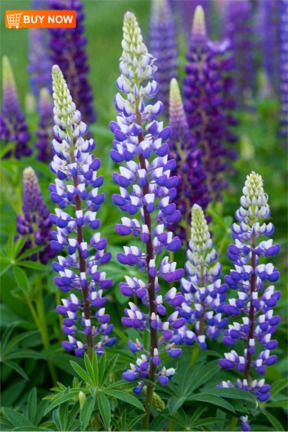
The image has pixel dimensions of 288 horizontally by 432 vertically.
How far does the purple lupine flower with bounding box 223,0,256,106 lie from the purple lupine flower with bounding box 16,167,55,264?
3616 mm

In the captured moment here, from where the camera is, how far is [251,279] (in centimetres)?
243

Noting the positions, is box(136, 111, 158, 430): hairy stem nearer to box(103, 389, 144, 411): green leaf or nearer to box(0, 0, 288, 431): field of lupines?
box(0, 0, 288, 431): field of lupines

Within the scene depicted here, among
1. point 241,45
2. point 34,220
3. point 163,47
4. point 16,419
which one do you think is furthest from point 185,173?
point 241,45

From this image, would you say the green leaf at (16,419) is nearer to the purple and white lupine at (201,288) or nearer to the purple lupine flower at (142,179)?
the purple lupine flower at (142,179)

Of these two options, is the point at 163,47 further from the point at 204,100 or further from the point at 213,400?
the point at 213,400

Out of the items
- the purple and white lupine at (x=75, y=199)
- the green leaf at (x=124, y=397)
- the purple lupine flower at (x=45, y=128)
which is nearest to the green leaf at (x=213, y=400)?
the green leaf at (x=124, y=397)

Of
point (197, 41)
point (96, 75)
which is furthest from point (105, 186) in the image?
point (96, 75)

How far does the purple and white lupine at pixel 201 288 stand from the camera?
2.46m

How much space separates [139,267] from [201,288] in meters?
0.31

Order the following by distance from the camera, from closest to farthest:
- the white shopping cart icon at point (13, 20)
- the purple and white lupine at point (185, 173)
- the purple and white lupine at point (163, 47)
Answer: the white shopping cart icon at point (13, 20) → the purple and white lupine at point (185, 173) → the purple and white lupine at point (163, 47)

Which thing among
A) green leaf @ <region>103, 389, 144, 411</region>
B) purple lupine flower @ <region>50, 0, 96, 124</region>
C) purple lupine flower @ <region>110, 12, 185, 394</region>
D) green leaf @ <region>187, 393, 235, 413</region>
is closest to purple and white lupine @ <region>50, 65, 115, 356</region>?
purple lupine flower @ <region>110, 12, 185, 394</region>

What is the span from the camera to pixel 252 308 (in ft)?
8.08

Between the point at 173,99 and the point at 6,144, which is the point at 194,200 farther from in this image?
the point at 6,144

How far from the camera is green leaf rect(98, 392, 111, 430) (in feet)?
7.13
